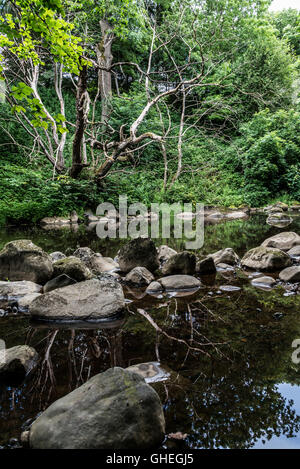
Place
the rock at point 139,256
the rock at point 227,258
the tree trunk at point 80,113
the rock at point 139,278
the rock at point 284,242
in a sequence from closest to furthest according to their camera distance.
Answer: the rock at point 139,278 < the rock at point 139,256 < the rock at point 227,258 < the rock at point 284,242 < the tree trunk at point 80,113

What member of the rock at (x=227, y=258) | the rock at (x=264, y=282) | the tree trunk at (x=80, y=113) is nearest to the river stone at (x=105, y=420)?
the rock at (x=264, y=282)

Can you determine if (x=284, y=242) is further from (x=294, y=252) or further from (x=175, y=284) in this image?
(x=175, y=284)

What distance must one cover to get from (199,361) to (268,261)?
2.24 meters

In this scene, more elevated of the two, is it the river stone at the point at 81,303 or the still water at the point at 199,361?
the river stone at the point at 81,303

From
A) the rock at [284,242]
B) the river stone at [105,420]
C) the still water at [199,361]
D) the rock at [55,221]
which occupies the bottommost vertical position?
the still water at [199,361]

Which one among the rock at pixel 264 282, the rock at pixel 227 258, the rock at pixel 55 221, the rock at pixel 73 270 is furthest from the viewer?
the rock at pixel 55 221

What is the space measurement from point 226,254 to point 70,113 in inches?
593

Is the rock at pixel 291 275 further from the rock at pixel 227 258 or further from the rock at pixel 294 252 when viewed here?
the rock at pixel 294 252

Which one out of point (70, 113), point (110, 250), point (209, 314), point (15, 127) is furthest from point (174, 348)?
point (70, 113)

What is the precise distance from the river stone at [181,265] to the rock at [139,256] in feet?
0.89

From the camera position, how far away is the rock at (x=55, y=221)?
9.48 m

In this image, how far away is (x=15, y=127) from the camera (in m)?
13.1

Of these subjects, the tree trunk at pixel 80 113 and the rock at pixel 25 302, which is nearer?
the rock at pixel 25 302
